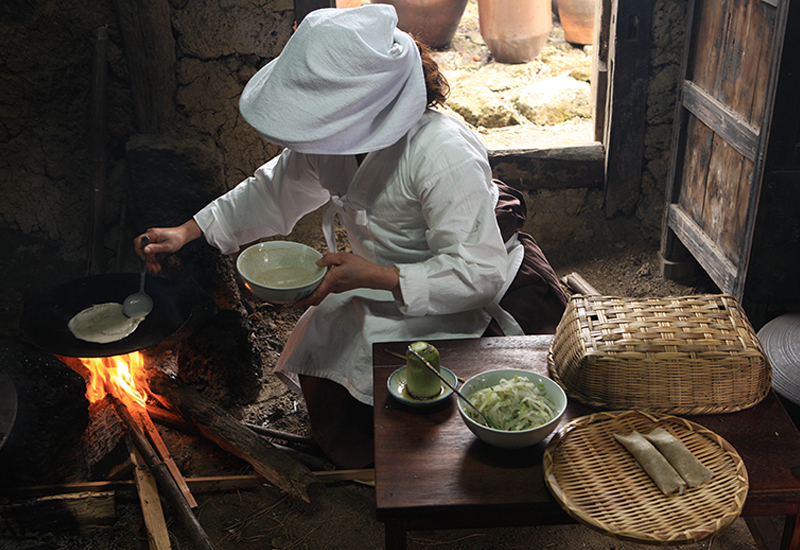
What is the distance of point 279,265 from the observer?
2.37 m

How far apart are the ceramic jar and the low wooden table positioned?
13.7 ft

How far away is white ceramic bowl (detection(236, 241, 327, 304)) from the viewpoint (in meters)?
2.26

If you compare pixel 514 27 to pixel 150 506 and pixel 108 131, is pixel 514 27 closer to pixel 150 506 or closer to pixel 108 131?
pixel 108 131

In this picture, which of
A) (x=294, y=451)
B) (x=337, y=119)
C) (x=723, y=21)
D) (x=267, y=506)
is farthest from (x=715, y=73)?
(x=267, y=506)

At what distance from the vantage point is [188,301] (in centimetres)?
275

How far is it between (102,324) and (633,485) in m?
2.01

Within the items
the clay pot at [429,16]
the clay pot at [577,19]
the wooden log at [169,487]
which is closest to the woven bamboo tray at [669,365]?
the wooden log at [169,487]

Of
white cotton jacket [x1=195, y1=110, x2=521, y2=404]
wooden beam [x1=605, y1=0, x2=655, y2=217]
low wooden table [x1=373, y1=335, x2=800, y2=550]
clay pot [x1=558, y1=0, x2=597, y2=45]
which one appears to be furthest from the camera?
clay pot [x1=558, y1=0, x2=597, y2=45]

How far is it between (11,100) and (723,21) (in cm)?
327

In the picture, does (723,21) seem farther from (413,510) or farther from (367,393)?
(413,510)

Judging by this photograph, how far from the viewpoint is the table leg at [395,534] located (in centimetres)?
159

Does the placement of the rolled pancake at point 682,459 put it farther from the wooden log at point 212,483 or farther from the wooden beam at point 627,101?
the wooden beam at point 627,101

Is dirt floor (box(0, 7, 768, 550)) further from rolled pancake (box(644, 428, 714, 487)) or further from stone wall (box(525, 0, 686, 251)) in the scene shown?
stone wall (box(525, 0, 686, 251))

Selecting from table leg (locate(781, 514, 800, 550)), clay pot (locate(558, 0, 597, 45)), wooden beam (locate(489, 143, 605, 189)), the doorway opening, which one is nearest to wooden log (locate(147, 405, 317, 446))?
table leg (locate(781, 514, 800, 550))
